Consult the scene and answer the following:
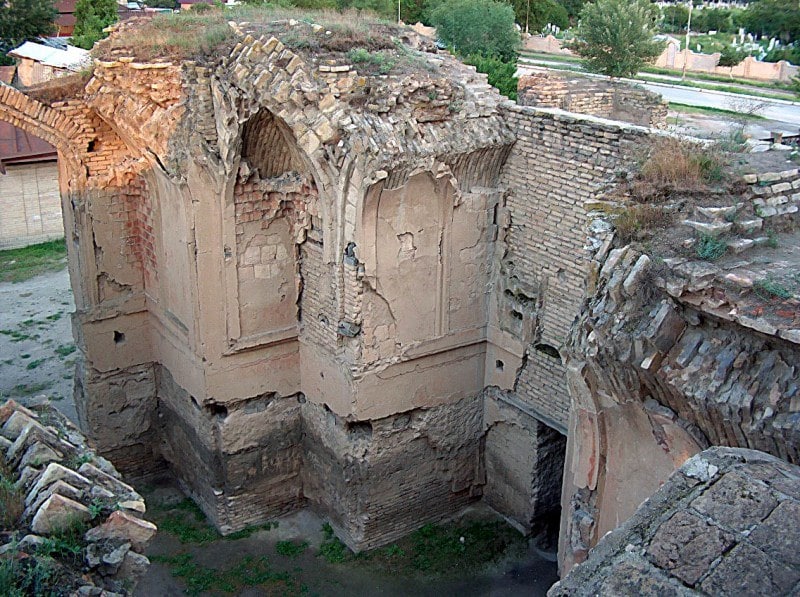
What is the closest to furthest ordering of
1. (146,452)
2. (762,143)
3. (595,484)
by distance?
(595,484) < (762,143) < (146,452)

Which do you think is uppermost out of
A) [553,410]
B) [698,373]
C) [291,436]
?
[698,373]

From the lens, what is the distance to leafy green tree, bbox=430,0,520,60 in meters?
21.4

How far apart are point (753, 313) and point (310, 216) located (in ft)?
18.5

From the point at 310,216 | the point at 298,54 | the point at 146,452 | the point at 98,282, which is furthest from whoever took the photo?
the point at 146,452

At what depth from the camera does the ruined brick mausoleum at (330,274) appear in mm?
9625

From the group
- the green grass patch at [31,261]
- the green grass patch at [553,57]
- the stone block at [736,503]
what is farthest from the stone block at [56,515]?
the green grass patch at [553,57]

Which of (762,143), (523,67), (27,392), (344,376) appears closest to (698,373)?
(762,143)

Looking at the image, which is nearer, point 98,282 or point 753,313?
point 753,313

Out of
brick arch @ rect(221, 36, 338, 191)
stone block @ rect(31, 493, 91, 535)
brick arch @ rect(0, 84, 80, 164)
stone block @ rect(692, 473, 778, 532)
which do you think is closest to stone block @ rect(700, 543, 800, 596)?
stone block @ rect(692, 473, 778, 532)

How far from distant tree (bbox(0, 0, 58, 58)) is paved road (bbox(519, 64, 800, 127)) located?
69.6 ft

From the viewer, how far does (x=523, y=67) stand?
20.6 m

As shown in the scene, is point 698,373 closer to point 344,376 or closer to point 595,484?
point 595,484

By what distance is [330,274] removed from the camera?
10.4 m

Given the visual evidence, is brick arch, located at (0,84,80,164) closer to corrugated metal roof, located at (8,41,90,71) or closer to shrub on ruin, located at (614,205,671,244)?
shrub on ruin, located at (614,205,671,244)
